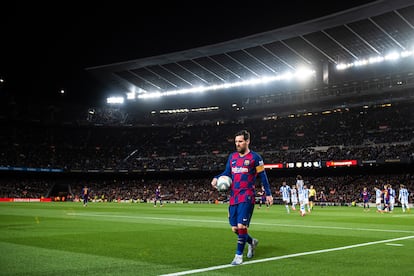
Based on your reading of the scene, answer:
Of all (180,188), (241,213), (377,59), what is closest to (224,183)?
(241,213)

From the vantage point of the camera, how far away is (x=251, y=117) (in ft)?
250

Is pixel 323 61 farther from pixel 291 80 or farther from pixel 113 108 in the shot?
pixel 113 108

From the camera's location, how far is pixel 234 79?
74312 millimetres

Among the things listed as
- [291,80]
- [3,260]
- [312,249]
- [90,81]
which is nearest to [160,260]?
[3,260]

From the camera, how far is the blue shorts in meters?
9.10

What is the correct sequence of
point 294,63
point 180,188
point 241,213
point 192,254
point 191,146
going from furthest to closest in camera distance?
point 191,146
point 180,188
point 294,63
point 192,254
point 241,213

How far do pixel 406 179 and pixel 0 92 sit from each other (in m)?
68.4

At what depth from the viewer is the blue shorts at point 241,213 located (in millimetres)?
9102

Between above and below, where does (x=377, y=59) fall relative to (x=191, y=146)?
above

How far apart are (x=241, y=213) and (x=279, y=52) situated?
57870 millimetres

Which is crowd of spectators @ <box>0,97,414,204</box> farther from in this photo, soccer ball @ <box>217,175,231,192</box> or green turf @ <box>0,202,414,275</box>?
soccer ball @ <box>217,175,231,192</box>

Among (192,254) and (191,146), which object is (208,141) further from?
(192,254)

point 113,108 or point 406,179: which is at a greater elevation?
point 113,108

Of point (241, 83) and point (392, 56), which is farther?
point (241, 83)
